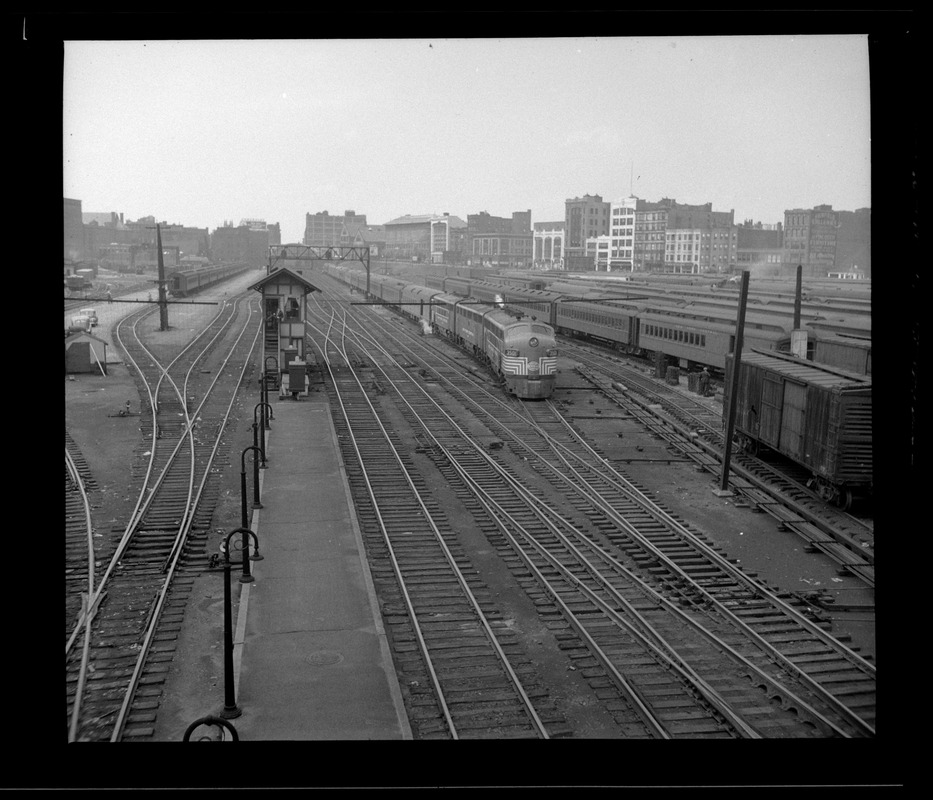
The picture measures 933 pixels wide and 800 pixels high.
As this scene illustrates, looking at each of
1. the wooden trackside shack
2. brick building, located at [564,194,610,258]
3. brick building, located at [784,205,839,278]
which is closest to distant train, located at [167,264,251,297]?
the wooden trackside shack

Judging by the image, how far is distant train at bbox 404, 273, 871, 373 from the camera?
25.3 meters

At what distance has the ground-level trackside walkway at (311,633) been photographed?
754cm

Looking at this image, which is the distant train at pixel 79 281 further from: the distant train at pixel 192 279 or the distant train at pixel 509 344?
the distant train at pixel 509 344

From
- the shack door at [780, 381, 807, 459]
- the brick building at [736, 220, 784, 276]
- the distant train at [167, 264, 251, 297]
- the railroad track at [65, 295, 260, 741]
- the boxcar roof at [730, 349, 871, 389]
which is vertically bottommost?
the railroad track at [65, 295, 260, 741]

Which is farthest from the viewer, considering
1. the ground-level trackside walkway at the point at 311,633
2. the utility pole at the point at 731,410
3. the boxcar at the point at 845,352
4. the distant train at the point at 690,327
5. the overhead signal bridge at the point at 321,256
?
the overhead signal bridge at the point at 321,256

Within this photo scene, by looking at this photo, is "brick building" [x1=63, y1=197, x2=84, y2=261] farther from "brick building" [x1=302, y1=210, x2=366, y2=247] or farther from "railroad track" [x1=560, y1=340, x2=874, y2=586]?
"brick building" [x1=302, y1=210, x2=366, y2=247]

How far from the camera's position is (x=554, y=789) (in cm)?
379

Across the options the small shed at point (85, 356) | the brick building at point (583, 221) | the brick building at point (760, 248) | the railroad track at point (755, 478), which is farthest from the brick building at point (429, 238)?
the railroad track at point (755, 478)

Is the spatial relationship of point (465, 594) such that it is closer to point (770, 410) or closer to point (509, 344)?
point (770, 410)

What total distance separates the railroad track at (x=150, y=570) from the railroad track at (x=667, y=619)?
4426mm

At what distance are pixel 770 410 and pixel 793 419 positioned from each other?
1.10 meters

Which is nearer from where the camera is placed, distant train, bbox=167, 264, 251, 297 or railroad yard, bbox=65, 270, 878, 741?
railroad yard, bbox=65, 270, 878, 741

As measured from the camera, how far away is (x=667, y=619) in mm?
10281

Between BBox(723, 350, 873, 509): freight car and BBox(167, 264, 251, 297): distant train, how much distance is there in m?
37.2
